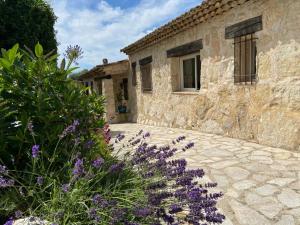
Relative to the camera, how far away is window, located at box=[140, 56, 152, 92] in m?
9.91

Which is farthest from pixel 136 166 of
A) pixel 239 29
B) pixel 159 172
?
pixel 239 29

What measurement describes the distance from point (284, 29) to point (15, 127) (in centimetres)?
448

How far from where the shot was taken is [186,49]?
23.9ft

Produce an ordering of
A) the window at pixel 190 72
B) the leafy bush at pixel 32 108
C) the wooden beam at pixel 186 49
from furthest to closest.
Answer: the window at pixel 190 72, the wooden beam at pixel 186 49, the leafy bush at pixel 32 108

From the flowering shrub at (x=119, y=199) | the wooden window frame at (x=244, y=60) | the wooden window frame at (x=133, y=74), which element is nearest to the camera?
the flowering shrub at (x=119, y=199)

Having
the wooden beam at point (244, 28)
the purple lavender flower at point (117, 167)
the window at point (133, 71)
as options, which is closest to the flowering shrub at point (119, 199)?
the purple lavender flower at point (117, 167)

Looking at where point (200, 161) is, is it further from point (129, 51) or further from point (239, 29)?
point (129, 51)

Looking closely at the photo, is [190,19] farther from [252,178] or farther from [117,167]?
[117,167]

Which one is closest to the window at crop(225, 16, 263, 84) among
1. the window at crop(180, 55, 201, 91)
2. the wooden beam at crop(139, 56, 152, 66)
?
the window at crop(180, 55, 201, 91)

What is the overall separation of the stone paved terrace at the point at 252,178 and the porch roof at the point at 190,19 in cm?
289

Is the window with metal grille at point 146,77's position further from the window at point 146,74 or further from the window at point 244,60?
the window at point 244,60

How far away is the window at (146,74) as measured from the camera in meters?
9.91

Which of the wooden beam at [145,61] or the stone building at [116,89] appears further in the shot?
the stone building at [116,89]

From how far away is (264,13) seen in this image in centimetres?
485
